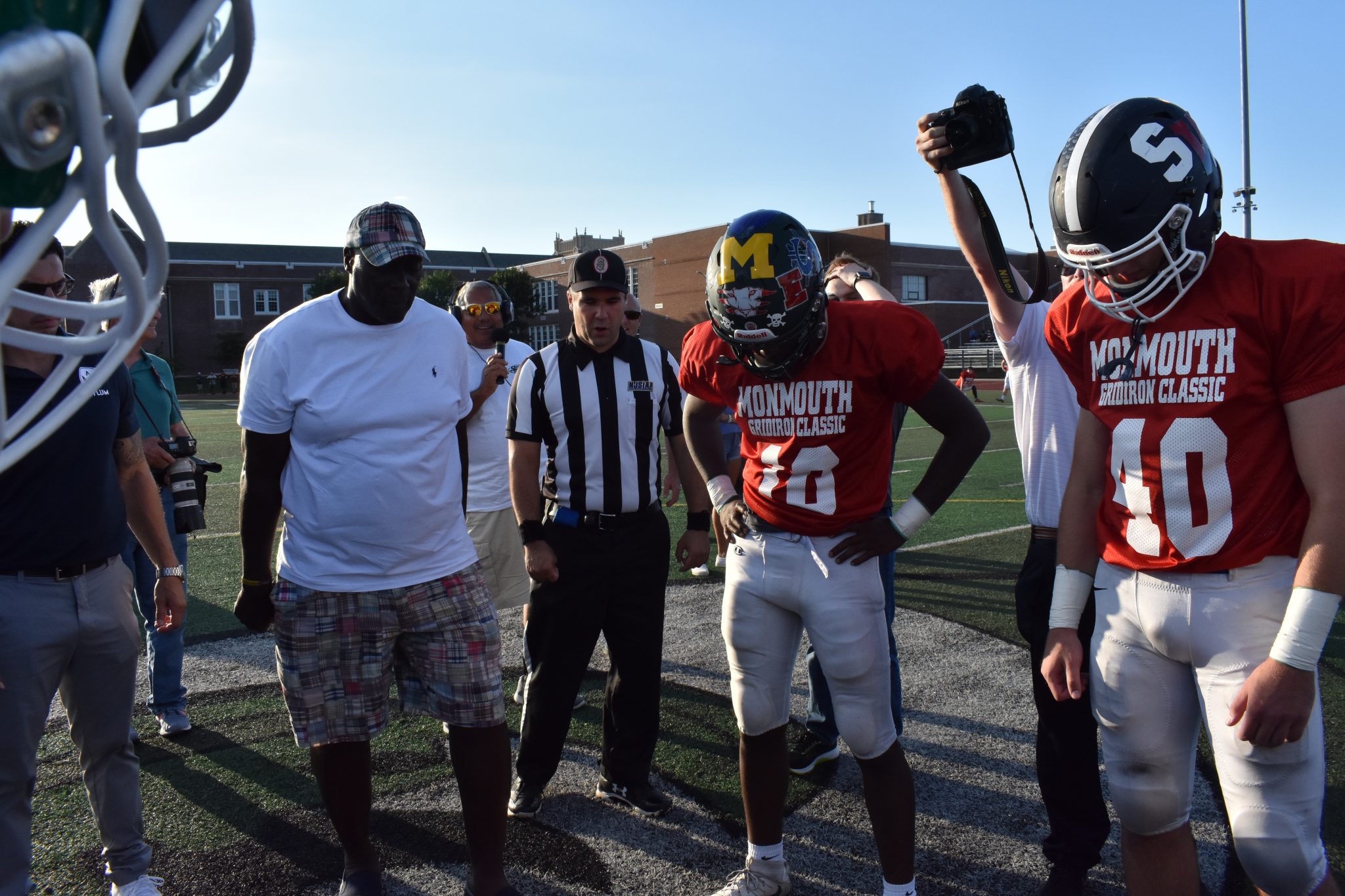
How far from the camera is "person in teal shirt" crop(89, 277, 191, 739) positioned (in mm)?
4406

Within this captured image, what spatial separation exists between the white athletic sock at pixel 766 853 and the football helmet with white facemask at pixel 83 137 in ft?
8.43

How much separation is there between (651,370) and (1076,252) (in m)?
2.09

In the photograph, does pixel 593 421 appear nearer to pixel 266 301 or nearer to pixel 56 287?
pixel 56 287

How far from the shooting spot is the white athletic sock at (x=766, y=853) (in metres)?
3.01

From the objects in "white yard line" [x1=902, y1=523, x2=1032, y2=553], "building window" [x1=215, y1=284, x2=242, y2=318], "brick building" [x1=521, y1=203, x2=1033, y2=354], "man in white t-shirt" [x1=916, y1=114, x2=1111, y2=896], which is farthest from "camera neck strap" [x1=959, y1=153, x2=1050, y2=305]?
"building window" [x1=215, y1=284, x2=242, y2=318]

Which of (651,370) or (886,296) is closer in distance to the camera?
(886,296)

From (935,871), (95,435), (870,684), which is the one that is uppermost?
(95,435)

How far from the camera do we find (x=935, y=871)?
3.18m

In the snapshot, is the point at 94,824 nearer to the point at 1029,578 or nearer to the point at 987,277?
the point at 1029,578

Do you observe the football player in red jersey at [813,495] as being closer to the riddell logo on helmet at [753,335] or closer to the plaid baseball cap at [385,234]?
the riddell logo on helmet at [753,335]

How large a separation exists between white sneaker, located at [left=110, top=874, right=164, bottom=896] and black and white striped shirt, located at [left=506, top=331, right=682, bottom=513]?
6.27 feet

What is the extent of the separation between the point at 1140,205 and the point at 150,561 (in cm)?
409

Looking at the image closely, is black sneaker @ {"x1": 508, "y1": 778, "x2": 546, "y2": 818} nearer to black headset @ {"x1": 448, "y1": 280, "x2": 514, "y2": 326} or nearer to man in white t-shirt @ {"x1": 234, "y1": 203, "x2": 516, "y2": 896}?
man in white t-shirt @ {"x1": 234, "y1": 203, "x2": 516, "y2": 896}

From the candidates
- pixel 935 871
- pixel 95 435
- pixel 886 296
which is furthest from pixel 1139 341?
pixel 95 435
